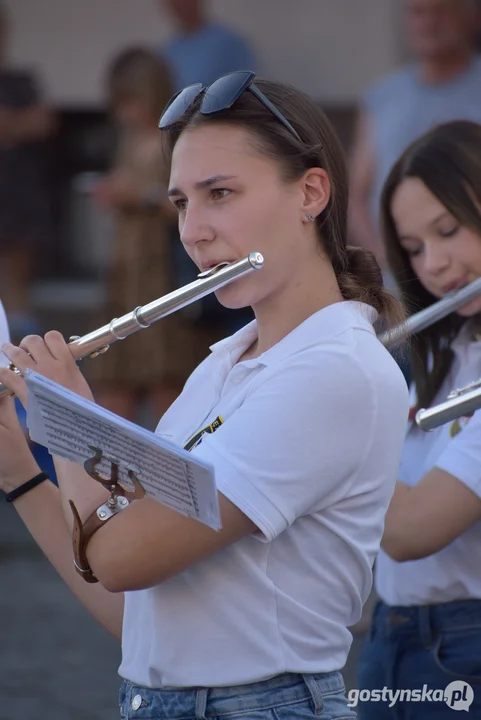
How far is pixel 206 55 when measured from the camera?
5.83 meters

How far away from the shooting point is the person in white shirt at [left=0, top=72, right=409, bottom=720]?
1.68m

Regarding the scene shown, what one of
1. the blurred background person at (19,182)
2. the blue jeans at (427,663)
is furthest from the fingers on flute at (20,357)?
the blurred background person at (19,182)

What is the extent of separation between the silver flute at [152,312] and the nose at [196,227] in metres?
0.05

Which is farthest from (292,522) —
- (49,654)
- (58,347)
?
(49,654)

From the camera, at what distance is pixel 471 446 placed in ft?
7.17

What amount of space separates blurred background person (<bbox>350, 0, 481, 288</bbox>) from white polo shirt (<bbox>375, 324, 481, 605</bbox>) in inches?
89.4

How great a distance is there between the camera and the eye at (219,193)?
71.9 inches

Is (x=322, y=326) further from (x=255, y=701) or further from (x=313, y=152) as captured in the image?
(x=255, y=701)

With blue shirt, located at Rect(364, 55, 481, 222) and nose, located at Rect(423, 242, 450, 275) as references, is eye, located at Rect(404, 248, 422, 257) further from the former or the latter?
blue shirt, located at Rect(364, 55, 481, 222)

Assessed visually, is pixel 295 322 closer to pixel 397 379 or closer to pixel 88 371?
pixel 397 379

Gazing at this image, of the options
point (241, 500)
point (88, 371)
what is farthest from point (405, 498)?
point (88, 371)

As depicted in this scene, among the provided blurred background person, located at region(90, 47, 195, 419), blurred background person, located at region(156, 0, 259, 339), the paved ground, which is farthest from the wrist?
blurred background person, located at region(156, 0, 259, 339)

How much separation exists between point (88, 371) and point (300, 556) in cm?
491

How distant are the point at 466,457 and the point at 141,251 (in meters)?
3.37
